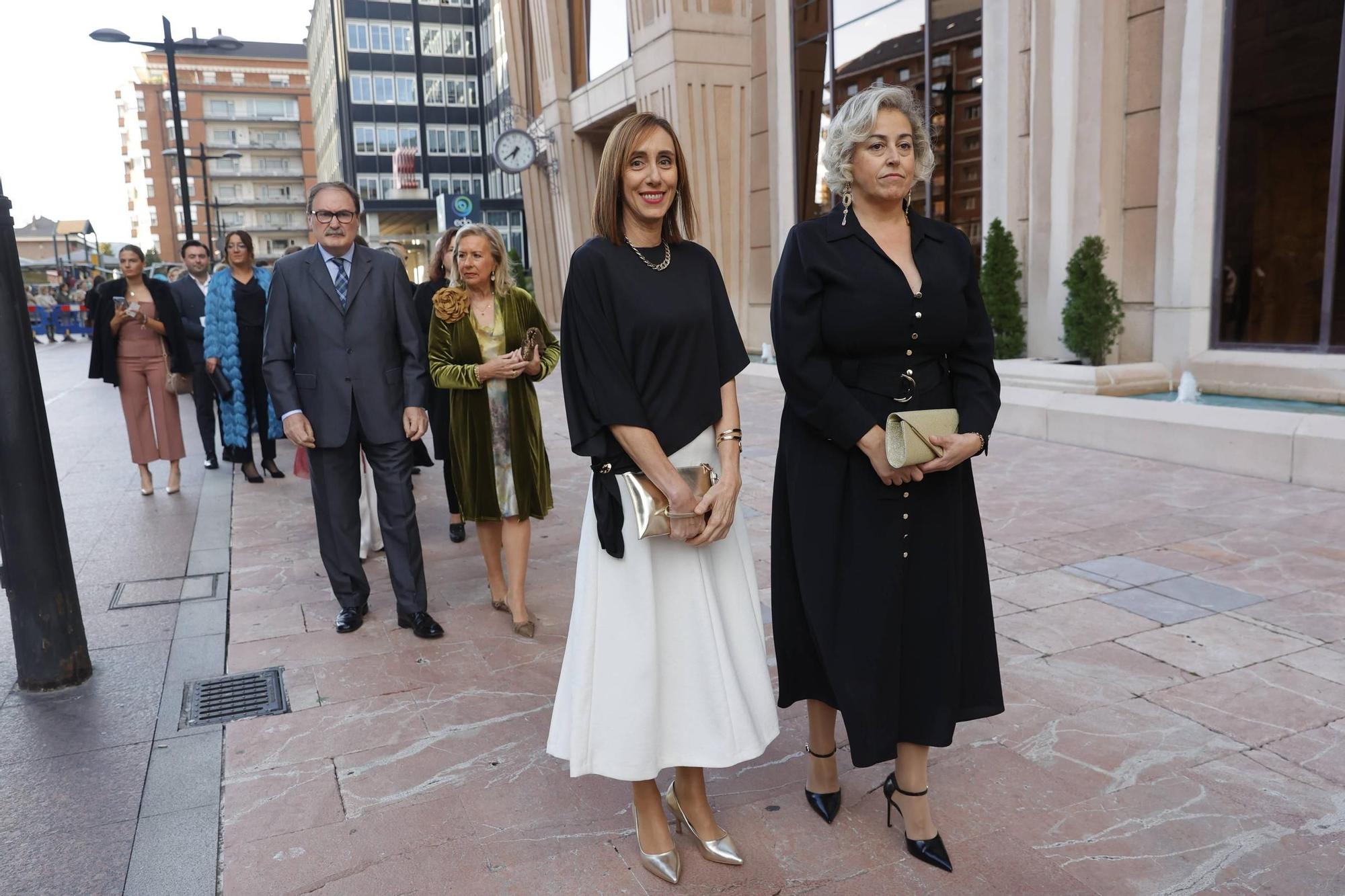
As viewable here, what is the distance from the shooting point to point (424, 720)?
3.84m

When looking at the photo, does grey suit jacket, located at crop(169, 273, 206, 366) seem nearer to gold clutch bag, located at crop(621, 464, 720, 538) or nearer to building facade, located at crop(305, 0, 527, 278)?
gold clutch bag, located at crop(621, 464, 720, 538)

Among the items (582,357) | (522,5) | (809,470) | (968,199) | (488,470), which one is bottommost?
(488,470)

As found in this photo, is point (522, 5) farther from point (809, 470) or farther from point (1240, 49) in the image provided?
point (809, 470)

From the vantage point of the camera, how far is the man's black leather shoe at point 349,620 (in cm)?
495

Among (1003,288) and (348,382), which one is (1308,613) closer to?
(348,382)

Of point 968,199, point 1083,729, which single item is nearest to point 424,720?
point 1083,729

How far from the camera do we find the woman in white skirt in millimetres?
2607

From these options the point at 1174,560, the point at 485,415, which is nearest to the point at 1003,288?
the point at 1174,560

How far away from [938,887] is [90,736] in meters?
3.17

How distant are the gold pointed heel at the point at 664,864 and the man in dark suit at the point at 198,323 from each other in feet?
28.3

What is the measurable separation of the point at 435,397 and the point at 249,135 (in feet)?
390

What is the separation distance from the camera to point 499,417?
16.4ft

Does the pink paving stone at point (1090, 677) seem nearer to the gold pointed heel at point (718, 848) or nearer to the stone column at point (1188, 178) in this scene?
the gold pointed heel at point (718, 848)

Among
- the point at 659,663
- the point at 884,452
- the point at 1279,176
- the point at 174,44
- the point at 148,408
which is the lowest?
the point at 659,663
